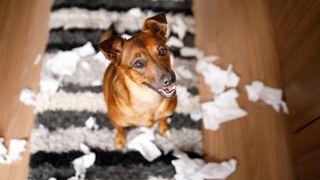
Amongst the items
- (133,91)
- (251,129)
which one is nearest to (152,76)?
(133,91)

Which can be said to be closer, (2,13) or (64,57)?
(64,57)

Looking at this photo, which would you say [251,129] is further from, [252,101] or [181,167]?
[181,167]

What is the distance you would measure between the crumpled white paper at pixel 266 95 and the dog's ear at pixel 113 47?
837mm

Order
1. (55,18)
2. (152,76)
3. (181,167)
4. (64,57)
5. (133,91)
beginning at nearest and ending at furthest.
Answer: (152,76) → (133,91) → (181,167) → (64,57) → (55,18)

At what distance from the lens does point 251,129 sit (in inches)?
69.5

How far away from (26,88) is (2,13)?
51cm

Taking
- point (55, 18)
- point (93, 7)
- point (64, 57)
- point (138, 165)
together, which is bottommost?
point (138, 165)

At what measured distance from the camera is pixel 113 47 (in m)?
1.24

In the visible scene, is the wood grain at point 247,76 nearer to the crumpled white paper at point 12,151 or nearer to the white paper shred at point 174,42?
the white paper shred at point 174,42

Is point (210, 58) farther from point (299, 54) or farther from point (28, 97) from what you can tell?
point (28, 97)

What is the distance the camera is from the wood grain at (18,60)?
1.74m

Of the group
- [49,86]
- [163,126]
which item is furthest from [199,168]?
[49,86]

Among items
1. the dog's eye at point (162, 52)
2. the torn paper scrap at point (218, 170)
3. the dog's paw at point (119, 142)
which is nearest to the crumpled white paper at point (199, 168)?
the torn paper scrap at point (218, 170)

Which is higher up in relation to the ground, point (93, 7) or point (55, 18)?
point (93, 7)
